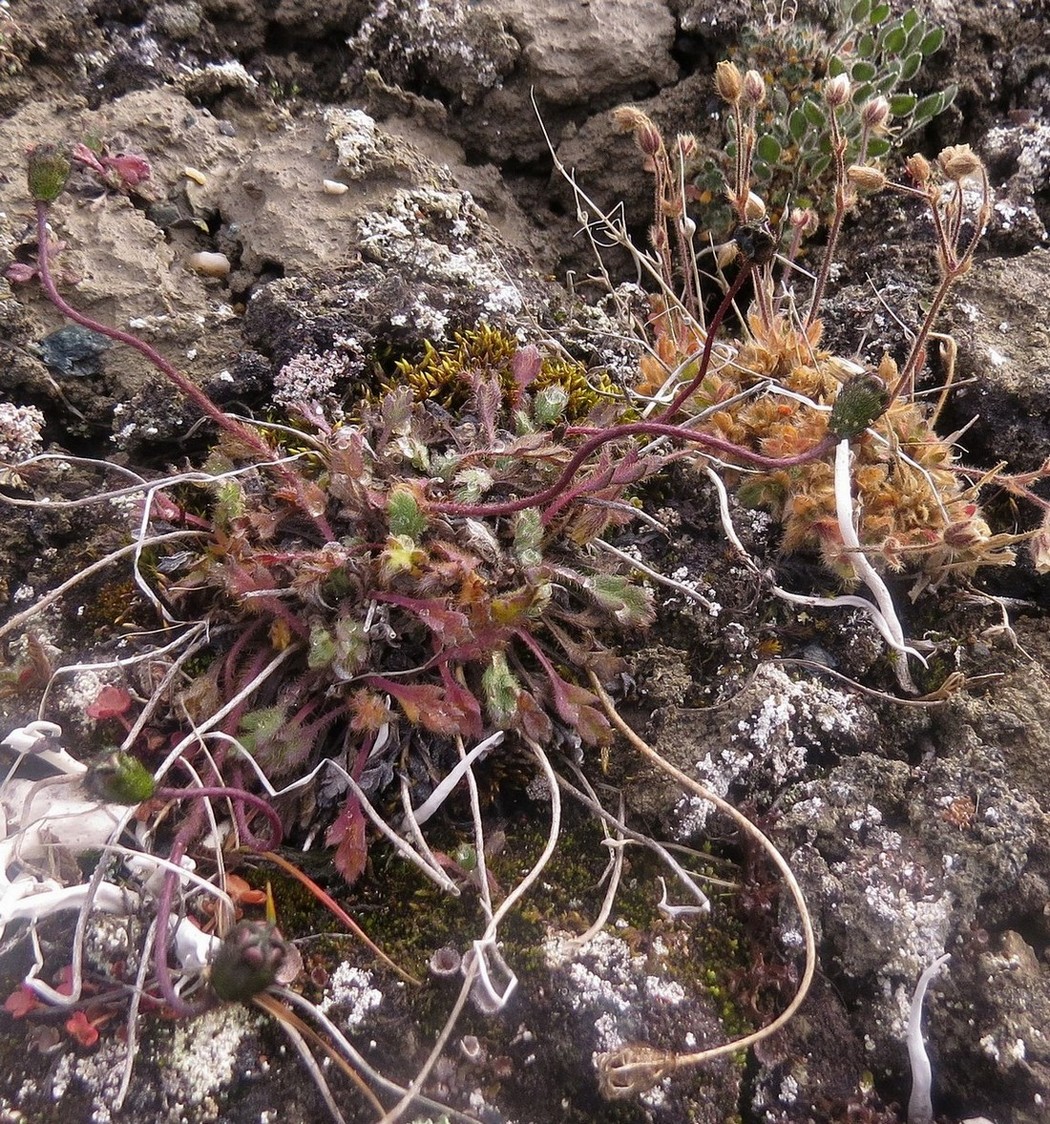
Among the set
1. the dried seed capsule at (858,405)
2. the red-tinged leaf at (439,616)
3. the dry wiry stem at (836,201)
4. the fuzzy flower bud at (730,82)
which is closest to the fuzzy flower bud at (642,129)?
the fuzzy flower bud at (730,82)

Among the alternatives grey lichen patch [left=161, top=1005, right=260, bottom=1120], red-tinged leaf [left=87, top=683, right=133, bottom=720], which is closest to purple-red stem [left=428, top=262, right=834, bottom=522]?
red-tinged leaf [left=87, top=683, right=133, bottom=720]

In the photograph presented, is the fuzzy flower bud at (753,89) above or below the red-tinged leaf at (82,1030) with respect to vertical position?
above

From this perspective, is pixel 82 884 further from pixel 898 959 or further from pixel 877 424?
pixel 877 424

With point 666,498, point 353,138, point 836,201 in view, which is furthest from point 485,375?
point 836,201

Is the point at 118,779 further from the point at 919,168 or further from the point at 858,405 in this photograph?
the point at 919,168

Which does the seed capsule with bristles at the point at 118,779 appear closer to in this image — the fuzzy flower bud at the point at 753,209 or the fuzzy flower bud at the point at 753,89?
the fuzzy flower bud at the point at 753,209

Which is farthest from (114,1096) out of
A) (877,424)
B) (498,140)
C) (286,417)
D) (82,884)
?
(498,140)
